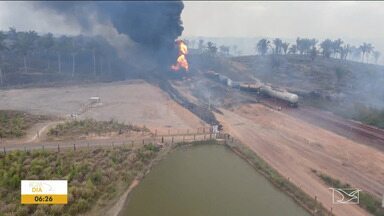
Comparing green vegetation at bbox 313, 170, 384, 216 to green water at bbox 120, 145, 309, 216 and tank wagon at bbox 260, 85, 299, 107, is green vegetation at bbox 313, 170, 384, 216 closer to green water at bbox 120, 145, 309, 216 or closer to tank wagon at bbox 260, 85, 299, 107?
green water at bbox 120, 145, 309, 216

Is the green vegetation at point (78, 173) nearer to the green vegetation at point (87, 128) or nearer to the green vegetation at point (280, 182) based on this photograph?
the green vegetation at point (87, 128)

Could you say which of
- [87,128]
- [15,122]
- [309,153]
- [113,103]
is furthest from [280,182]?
[113,103]

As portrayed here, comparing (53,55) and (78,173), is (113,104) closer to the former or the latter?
(78,173)

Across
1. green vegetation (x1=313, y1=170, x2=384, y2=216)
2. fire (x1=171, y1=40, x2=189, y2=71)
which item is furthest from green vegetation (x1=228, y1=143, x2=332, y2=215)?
fire (x1=171, y1=40, x2=189, y2=71)

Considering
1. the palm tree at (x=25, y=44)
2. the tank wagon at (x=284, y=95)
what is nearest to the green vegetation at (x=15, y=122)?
the palm tree at (x=25, y=44)

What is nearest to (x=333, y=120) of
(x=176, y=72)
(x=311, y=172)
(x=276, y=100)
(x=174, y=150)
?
(x=276, y=100)
